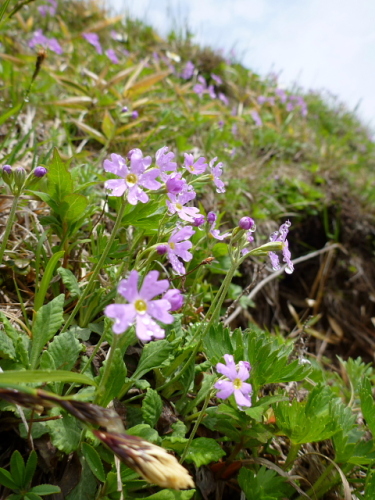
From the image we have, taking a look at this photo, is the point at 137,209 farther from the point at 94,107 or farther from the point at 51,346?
the point at 94,107

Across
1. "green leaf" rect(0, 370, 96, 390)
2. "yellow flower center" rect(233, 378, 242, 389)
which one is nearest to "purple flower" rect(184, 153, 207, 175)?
"yellow flower center" rect(233, 378, 242, 389)

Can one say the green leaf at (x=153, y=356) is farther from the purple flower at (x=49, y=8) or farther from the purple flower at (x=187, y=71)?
the purple flower at (x=49, y=8)

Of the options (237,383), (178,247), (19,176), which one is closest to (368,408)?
Answer: (237,383)

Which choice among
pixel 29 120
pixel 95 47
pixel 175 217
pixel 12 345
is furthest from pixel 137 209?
pixel 95 47

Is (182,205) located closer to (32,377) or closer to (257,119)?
(32,377)

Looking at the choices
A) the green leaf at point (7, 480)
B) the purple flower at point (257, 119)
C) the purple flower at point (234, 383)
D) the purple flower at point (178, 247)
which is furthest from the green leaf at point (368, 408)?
the purple flower at point (257, 119)

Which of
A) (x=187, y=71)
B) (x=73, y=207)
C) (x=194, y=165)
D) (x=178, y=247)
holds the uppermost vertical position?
(x=194, y=165)

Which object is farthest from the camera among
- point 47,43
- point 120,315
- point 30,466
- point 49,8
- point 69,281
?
point 49,8

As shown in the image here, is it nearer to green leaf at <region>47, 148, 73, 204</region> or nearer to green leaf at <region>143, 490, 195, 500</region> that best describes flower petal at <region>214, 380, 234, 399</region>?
green leaf at <region>143, 490, 195, 500</region>
